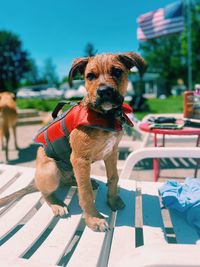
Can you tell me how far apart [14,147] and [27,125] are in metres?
4.57

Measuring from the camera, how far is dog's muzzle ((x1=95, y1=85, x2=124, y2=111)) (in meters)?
1.93

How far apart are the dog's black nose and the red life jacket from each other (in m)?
0.19

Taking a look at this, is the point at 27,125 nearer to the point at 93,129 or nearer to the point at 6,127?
the point at 6,127

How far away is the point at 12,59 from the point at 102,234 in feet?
265

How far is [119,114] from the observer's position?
7.13ft

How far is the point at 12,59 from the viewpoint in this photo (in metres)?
77.5

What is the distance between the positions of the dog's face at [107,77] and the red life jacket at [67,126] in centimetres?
9

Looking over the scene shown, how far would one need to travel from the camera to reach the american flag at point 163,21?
1540 centimetres

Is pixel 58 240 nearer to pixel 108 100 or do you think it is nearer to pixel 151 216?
pixel 151 216

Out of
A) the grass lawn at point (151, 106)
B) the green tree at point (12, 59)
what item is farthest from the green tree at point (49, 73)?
the grass lawn at point (151, 106)

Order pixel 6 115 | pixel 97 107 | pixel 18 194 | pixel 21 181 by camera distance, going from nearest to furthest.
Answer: pixel 97 107 → pixel 18 194 → pixel 21 181 → pixel 6 115

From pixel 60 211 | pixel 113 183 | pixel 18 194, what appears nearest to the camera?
pixel 60 211

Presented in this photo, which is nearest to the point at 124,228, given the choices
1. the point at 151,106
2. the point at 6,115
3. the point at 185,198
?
the point at 185,198

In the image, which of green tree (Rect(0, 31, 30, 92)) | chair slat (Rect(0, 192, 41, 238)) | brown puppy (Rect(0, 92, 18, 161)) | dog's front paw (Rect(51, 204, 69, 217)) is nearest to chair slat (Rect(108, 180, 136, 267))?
dog's front paw (Rect(51, 204, 69, 217))
